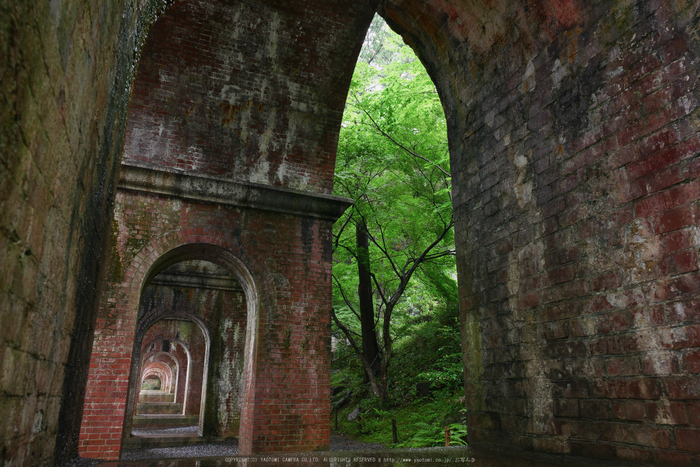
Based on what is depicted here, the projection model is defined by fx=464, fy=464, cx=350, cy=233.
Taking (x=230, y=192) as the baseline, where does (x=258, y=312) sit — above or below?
below

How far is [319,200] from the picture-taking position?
28.6ft

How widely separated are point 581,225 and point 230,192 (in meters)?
6.00

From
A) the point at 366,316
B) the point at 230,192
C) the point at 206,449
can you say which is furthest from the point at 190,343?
the point at 230,192

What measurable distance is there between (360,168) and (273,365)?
620 centimetres

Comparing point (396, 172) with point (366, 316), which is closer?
point (396, 172)

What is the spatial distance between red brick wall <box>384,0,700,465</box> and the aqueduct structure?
17 mm

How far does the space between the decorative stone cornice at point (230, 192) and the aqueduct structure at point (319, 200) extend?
35 millimetres

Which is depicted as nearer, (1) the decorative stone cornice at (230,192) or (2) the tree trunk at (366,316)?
(1) the decorative stone cornice at (230,192)

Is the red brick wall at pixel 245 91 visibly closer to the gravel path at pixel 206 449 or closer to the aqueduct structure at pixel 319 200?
the aqueduct structure at pixel 319 200

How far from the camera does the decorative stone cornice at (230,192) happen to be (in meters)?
7.71

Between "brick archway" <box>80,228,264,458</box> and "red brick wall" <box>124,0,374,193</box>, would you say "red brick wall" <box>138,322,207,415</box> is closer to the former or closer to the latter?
"brick archway" <box>80,228,264,458</box>

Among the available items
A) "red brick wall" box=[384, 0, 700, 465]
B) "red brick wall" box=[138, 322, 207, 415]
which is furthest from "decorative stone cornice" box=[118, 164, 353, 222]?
"red brick wall" box=[138, 322, 207, 415]

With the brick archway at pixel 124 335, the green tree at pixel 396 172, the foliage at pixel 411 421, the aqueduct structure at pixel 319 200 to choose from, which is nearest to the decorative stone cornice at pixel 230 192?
the aqueduct structure at pixel 319 200

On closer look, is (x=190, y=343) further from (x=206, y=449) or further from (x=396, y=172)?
(x=396, y=172)
